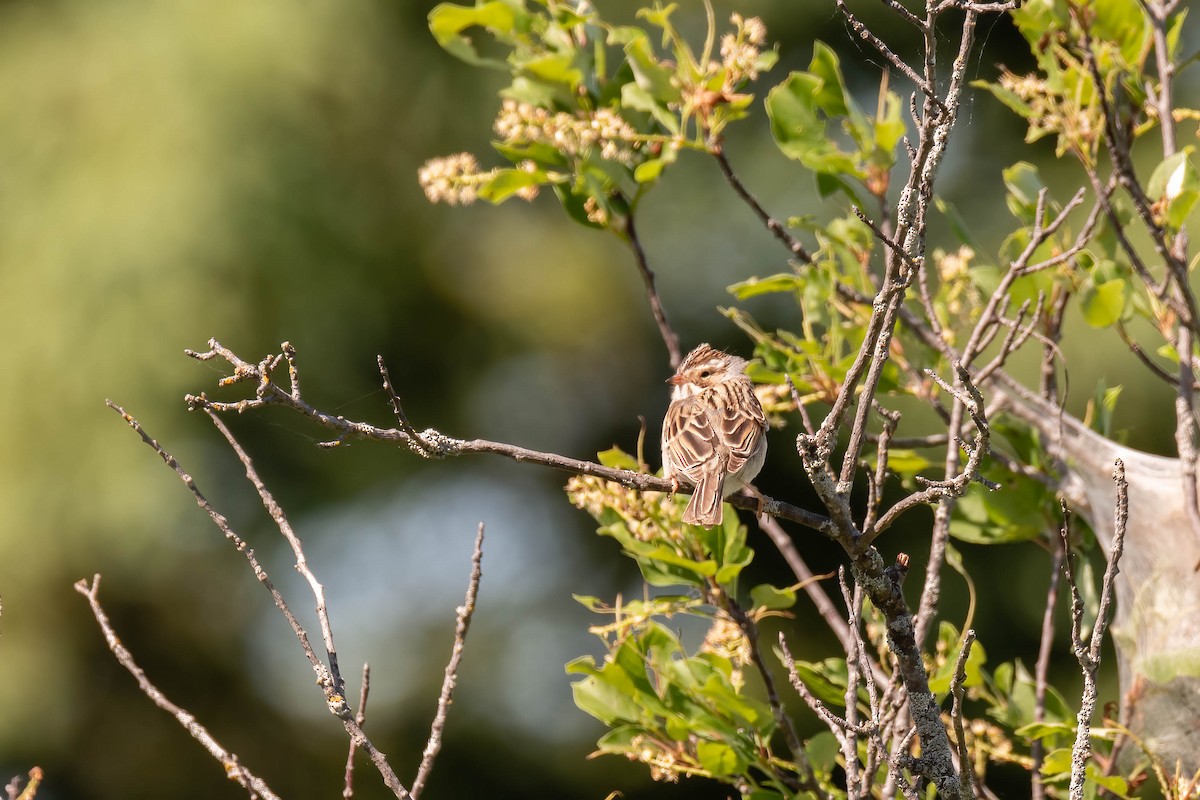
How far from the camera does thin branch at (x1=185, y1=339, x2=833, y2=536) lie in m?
1.50

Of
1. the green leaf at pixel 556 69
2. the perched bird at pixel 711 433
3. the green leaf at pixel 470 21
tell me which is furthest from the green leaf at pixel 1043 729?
the green leaf at pixel 470 21

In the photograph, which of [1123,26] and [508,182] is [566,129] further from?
[1123,26]

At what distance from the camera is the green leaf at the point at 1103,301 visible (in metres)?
Result: 2.59

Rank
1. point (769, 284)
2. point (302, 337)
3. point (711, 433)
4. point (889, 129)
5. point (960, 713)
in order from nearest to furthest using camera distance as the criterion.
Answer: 1. point (960, 713)
2. point (889, 129)
3. point (769, 284)
4. point (711, 433)
5. point (302, 337)

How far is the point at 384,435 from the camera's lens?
5.28ft

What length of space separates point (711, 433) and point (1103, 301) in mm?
938

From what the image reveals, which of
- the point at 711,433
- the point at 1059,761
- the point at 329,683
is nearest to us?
the point at 329,683

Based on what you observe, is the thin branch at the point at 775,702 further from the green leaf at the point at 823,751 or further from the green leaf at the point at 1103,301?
the green leaf at the point at 1103,301

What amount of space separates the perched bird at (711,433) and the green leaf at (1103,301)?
0.81m

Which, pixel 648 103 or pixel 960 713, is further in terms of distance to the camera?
pixel 648 103

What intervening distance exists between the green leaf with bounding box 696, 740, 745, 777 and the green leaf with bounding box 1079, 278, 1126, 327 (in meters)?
1.18

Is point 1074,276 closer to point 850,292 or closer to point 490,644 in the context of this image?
point 850,292

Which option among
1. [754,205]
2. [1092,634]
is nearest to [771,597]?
[754,205]

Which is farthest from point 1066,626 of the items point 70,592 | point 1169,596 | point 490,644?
point 70,592
